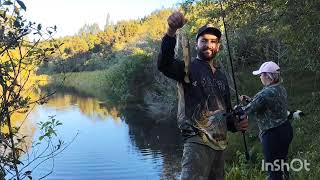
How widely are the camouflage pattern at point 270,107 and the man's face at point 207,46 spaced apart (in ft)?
5.83

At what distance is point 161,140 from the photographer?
71.4 feet

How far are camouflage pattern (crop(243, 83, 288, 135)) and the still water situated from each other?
17.6 ft

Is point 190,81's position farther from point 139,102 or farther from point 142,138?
point 139,102

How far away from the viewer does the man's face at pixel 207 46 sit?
3.51 m

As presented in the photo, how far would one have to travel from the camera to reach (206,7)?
1322 centimetres

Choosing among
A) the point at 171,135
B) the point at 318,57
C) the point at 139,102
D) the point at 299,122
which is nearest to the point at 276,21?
the point at 318,57

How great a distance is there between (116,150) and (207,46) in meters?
16.8

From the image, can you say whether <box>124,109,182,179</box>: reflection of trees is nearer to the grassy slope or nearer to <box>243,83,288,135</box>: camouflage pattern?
the grassy slope

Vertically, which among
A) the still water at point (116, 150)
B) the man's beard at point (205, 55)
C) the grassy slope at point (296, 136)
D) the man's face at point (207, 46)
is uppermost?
the man's face at point (207, 46)

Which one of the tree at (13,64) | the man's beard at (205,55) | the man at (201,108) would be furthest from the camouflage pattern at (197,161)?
the tree at (13,64)

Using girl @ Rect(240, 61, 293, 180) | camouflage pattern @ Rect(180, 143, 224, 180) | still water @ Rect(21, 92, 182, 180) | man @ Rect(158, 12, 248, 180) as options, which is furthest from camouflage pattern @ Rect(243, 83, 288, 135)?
still water @ Rect(21, 92, 182, 180)

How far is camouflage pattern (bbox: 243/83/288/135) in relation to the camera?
5.22m

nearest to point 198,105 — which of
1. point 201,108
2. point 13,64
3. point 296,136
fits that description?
point 201,108

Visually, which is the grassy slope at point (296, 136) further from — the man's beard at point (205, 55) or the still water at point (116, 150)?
the still water at point (116, 150)
